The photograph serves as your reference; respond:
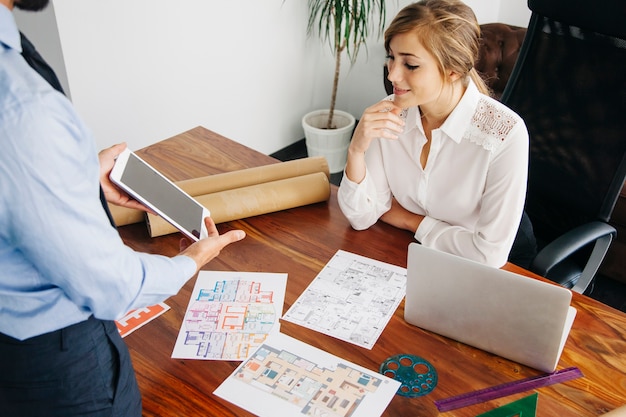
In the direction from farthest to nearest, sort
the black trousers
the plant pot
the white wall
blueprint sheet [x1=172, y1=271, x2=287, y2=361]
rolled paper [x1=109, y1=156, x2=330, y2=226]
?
1. the plant pot
2. the white wall
3. rolled paper [x1=109, y1=156, x2=330, y2=226]
4. blueprint sheet [x1=172, y1=271, x2=287, y2=361]
5. the black trousers

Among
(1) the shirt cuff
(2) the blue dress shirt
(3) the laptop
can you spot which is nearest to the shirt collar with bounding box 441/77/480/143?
(1) the shirt cuff

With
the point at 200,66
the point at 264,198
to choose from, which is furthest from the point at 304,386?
the point at 200,66

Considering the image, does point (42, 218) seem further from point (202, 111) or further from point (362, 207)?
point (202, 111)

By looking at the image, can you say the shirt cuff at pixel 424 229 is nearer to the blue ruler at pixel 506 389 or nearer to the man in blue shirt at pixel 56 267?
the blue ruler at pixel 506 389

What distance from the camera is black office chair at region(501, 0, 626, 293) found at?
63.0 inches

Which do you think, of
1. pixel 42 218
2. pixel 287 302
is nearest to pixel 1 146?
pixel 42 218

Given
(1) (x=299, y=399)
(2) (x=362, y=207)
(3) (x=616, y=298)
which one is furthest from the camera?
(3) (x=616, y=298)

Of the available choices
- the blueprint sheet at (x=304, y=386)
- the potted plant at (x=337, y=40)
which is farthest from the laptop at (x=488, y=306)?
the potted plant at (x=337, y=40)

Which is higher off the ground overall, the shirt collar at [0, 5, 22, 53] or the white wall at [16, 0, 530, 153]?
the shirt collar at [0, 5, 22, 53]

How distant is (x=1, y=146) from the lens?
2.18ft

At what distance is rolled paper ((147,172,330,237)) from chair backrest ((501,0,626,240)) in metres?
0.71

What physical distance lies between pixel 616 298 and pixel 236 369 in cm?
208

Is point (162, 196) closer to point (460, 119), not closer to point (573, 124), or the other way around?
point (460, 119)

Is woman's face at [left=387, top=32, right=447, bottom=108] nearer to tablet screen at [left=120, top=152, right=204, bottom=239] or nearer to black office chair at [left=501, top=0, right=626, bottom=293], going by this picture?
black office chair at [left=501, top=0, right=626, bottom=293]
